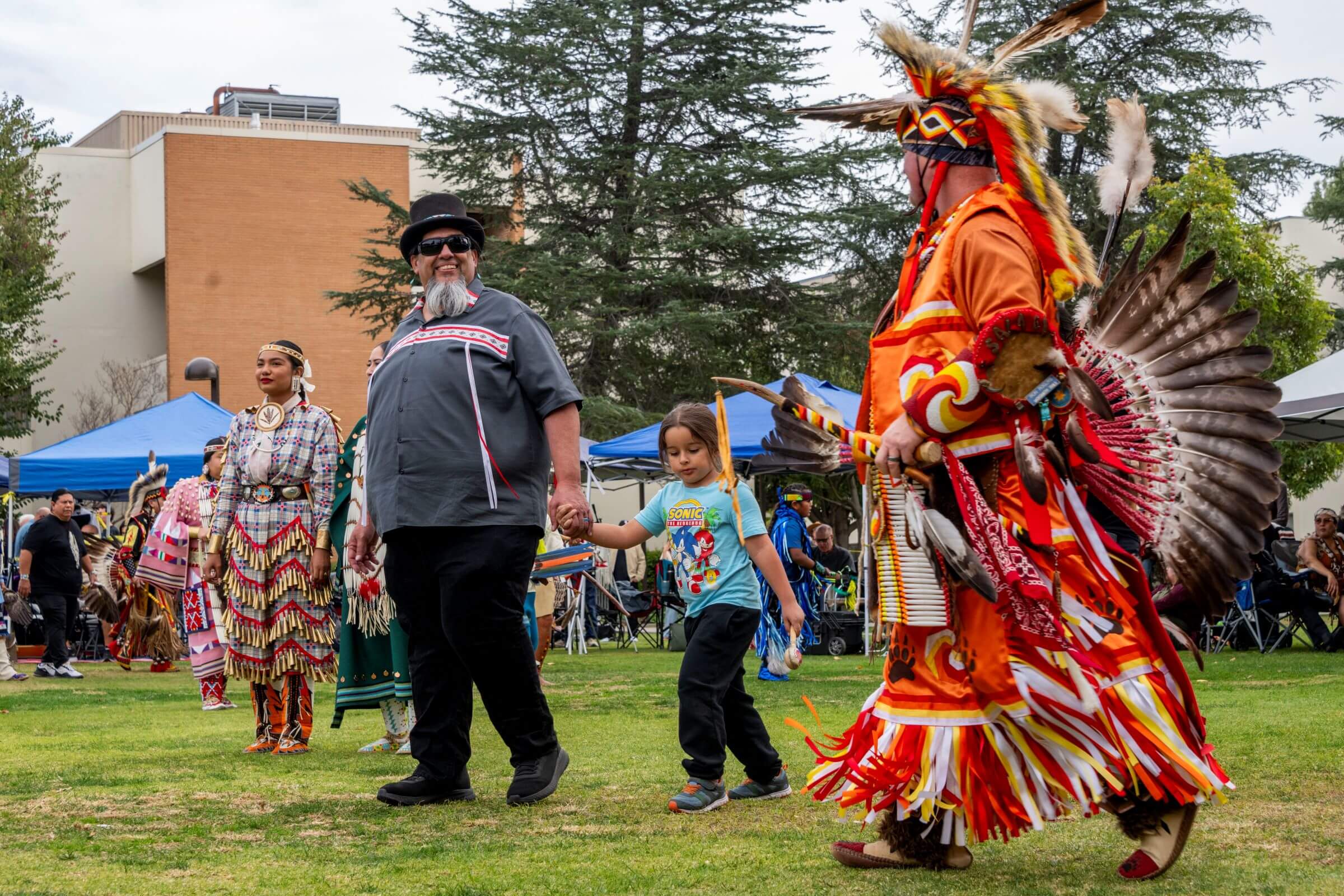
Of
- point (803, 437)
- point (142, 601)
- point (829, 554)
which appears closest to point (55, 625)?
point (142, 601)

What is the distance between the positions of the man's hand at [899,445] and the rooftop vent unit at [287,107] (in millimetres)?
44323

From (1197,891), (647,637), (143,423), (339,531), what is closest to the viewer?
(1197,891)

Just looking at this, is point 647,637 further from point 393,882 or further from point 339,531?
point 393,882

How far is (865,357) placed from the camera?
28547 millimetres

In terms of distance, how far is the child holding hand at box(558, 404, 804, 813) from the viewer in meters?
4.97

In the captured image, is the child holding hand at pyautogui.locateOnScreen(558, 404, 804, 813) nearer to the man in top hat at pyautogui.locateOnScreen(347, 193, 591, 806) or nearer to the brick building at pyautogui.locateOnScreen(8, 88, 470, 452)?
the man in top hat at pyautogui.locateOnScreen(347, 193, 591, 806)

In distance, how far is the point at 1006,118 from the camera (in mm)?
3787

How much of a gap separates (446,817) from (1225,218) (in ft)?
65.4

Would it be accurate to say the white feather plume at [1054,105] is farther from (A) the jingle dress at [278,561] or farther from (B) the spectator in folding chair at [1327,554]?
(B) the spectator in folding chair at [1327,554]

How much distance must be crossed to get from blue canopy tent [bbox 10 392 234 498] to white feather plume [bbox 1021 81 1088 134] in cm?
1482

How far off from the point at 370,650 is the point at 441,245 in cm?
231

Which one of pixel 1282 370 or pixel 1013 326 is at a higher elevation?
pixel 1282 370

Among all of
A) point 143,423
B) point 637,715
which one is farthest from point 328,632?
point 143,423

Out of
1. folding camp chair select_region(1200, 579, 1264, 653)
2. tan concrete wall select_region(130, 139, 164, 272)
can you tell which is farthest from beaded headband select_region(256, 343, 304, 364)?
tan concrete wall select_region(130, 139, 164, 272)
